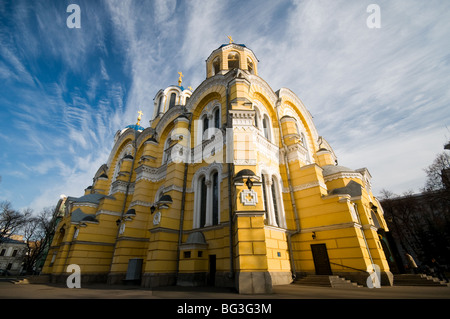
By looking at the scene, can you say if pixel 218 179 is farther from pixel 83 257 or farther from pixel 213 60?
pixel 213 60

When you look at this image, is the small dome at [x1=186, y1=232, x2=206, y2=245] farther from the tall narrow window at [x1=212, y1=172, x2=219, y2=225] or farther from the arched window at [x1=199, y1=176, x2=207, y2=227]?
the tall narrow window at [x1=212, y1=172, x2=219, y2=225]

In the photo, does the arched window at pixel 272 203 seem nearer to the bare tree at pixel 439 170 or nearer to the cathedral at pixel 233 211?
the cathedral at pixel 233 211

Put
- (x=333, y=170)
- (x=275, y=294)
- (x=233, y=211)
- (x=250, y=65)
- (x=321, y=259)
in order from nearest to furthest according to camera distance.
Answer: (x=275, y=294)
(x=233, y=211)
(x=321, y=259)
(x=333, y=170)
(x=250, y=65)

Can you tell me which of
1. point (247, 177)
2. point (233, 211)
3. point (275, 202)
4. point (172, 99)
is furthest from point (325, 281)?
point (172, 99)

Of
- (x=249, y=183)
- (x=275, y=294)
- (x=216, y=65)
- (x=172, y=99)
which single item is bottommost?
(x=275, y=294)

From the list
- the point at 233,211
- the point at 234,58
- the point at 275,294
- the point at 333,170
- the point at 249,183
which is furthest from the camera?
the point at 234,58

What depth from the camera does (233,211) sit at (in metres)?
9.84

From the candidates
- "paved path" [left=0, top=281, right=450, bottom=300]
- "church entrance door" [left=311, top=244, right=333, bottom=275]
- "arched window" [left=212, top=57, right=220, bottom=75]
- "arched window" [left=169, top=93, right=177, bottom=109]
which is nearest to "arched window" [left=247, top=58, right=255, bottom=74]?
"arched window" [left=212, top=57, right=220, bottom=75]

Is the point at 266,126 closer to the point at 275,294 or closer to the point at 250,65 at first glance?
the point at 250,65

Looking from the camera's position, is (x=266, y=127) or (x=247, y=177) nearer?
(x=247, y=177)

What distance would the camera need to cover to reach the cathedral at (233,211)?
32.1 ft

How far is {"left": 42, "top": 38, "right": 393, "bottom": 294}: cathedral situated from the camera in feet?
32.1

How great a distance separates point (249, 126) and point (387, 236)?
13924mm

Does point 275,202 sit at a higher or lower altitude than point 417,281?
higher
